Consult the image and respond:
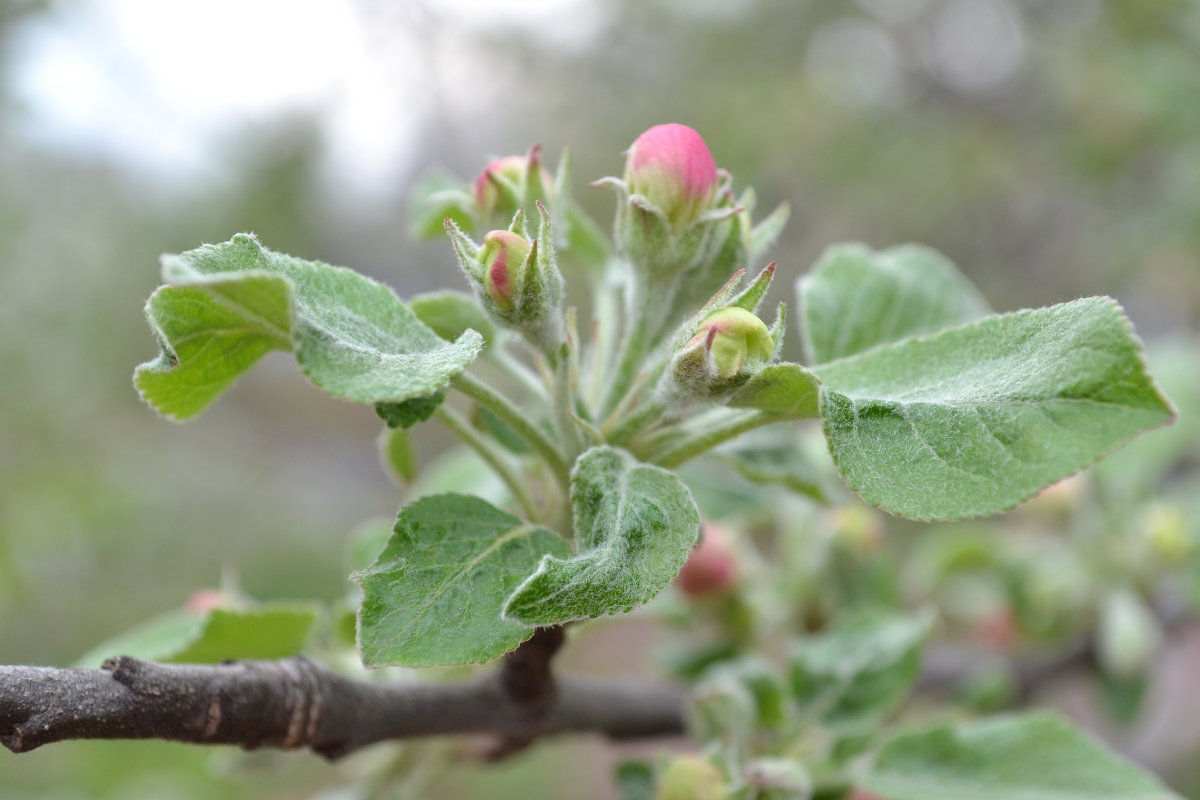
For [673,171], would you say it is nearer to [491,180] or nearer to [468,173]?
[491,180]

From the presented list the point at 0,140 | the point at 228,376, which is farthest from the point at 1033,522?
the point at 0,140

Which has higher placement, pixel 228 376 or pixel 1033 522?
pixel 1033 522

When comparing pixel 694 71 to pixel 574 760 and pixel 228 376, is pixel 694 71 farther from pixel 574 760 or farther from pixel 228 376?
pixel 228 376

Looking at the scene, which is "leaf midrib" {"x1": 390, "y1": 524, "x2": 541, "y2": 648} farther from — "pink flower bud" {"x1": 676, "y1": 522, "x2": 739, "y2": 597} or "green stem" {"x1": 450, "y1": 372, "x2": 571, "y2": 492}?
"pink flower bud" {"x1": 676, "y1": 522, "x2": 739, "y2": 597}

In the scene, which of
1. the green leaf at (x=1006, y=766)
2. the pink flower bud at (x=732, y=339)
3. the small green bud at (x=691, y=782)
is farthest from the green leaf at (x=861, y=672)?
the pink flower bud at (x=732, y=339)

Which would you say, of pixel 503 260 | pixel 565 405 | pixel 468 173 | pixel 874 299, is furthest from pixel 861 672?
pixel 468 173

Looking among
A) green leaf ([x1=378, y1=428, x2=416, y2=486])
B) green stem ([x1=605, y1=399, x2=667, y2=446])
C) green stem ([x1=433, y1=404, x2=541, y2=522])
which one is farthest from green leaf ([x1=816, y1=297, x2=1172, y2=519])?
green leaf ([x1=378, y1=428, x2=416, y2=486])

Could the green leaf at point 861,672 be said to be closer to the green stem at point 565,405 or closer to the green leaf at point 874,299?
the green leaf at point 874,299

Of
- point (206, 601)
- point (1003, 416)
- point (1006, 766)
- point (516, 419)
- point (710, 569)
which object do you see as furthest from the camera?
point (710, 569)
